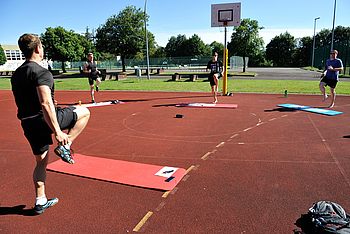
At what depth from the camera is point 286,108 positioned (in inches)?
407

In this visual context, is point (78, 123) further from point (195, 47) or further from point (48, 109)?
point (195, 47)

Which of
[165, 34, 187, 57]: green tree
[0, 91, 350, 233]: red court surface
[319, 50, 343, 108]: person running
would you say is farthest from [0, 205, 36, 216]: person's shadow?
[165, 34, 187, 57]: green tree

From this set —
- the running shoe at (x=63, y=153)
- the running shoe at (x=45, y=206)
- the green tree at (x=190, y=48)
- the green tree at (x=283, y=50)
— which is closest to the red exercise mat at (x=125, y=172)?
the running shoe at (x=45, y=206)

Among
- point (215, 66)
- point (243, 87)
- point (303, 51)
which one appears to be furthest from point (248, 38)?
point (303, 51)

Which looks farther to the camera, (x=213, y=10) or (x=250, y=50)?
(x=250, y=50)

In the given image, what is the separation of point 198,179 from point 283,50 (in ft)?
239

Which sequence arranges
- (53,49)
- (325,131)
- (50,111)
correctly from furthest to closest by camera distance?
(53,49), (325,131), (50,111)

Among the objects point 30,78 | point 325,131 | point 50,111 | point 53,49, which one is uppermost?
point 53,49

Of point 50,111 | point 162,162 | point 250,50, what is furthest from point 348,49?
point 50,111

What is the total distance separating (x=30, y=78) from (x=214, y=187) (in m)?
2.73

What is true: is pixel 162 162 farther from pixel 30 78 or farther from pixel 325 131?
pixel 325 131

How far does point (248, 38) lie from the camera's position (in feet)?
102

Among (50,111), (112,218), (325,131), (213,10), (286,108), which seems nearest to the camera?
(50,111)

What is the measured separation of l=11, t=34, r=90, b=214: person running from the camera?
2854 mm
